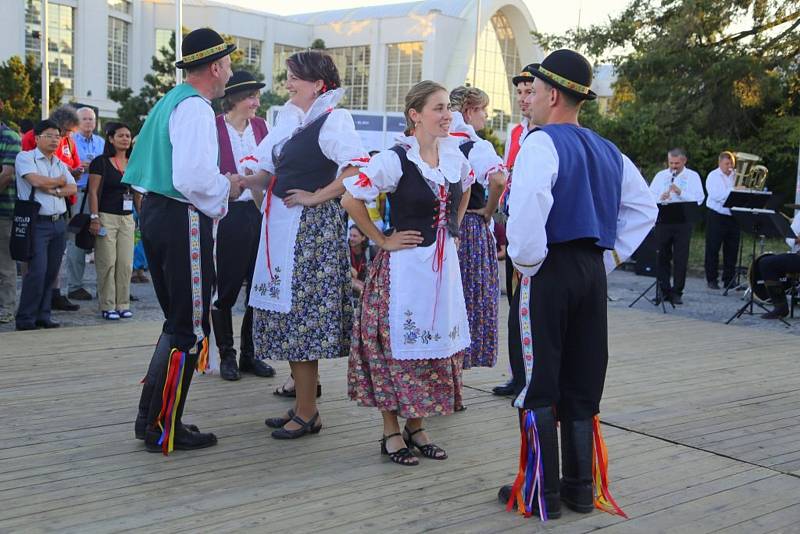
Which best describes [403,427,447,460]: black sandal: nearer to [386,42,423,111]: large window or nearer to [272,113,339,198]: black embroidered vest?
[272,113,339,198]: black embroidered vest

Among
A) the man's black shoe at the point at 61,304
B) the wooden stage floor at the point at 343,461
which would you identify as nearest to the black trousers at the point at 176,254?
the wooden stage floor at the point at 343,461

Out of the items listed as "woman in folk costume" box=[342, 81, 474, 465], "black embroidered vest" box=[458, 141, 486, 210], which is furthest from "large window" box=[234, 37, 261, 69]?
"woman in folk costume" box=[342, 81, 474, 465]

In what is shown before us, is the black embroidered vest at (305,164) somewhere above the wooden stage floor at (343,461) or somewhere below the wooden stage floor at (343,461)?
above

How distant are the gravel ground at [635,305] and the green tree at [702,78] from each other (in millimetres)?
7586

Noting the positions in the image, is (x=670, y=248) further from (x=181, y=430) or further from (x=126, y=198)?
(x=181, y=430)

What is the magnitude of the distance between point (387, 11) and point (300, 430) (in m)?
52.0

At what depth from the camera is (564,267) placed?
10.2 feet

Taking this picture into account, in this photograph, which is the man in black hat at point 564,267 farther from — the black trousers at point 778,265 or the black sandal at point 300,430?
the black trousers at point 778,265

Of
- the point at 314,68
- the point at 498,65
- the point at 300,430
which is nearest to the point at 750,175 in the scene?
the point at 314,68

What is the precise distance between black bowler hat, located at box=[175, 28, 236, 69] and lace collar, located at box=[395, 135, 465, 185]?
0.90 meters

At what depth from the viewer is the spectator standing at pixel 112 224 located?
715 cm

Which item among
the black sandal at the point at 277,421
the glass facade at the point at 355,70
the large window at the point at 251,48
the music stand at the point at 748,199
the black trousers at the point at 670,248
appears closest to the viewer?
the black sandal at the point at 277,421

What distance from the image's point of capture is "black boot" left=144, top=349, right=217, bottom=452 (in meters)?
3.71

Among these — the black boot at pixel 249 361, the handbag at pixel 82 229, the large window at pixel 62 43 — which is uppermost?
the large window at pixel 62 43
